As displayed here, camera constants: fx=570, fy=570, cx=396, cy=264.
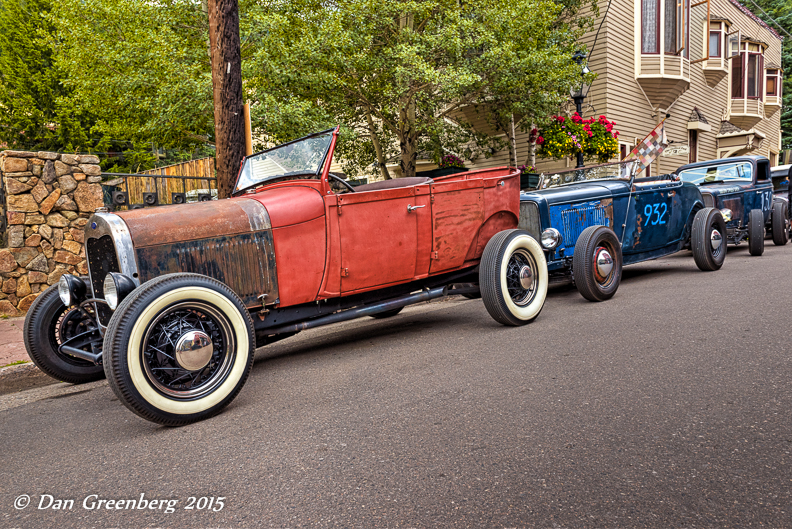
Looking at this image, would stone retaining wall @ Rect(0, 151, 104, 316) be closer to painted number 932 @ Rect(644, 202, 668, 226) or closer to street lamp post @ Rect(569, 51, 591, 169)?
painted number 932 @ Rect(644, 202, 668, 226)

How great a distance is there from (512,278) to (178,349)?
3.04 m

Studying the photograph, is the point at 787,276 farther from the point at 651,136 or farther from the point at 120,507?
the point at 120,507

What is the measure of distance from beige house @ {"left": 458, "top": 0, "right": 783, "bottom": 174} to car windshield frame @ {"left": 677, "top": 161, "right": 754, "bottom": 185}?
0.68 metres

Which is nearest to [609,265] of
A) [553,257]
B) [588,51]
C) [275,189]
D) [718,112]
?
[553,257]

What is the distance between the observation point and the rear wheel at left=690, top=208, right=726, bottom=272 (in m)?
7.61

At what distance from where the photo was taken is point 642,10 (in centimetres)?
1789

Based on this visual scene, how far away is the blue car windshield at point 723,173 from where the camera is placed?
34.8ft

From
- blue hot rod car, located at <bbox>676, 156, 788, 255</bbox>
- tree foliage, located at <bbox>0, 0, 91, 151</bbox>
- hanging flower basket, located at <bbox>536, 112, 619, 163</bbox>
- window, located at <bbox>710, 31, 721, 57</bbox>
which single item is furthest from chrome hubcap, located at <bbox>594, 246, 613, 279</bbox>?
tree foliage, located at <bbox>0, 0, 91, 151</bbox>

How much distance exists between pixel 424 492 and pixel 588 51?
56.7 ft

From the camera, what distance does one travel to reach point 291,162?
4.71 metres

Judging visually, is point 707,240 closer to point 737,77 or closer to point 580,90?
point 580,90

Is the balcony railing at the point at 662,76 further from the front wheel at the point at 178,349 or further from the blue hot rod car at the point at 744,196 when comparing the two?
the front wheel at the point at 178,349

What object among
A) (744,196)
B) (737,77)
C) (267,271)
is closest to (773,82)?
(737,77)

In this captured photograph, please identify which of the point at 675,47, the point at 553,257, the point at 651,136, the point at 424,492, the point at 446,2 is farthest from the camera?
the point at 675,47
